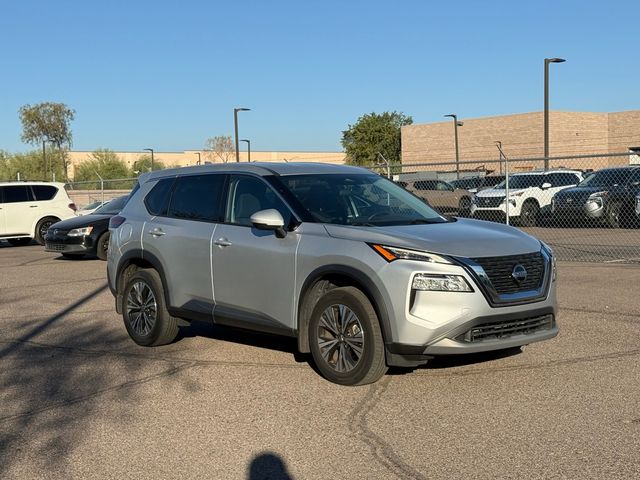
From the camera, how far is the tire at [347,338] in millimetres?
5895

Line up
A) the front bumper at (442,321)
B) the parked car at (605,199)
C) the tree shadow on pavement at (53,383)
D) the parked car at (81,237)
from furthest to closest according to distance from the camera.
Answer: the parked car at (605,199)
the parked car at (81,237)
the front bumper at (442,321)
the tree shadow on pavement at (53,383)

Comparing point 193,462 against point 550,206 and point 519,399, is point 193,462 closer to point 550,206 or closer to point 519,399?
point 519,399

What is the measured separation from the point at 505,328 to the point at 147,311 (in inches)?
142

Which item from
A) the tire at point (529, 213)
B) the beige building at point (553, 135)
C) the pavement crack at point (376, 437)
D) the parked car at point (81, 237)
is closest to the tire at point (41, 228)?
the parked car at point (81, 237)

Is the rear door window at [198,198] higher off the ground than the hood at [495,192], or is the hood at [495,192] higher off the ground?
the rear door window at [198,198]

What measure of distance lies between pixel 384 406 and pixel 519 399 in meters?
0.97

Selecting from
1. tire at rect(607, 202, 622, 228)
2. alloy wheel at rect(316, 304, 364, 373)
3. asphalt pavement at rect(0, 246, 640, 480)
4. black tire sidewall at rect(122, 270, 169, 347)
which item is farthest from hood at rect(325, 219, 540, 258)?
tire at rect(607, 202, 622, 228)

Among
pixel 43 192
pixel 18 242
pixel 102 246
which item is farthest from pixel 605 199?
pixel 18 242

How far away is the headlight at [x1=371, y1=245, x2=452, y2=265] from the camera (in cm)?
576

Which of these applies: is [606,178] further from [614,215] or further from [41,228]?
[41,228]

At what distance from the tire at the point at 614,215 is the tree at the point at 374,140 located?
65.0 meters

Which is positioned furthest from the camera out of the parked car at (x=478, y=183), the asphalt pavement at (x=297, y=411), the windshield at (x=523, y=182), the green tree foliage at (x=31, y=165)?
the green tree foliage at (x=31, y=165)

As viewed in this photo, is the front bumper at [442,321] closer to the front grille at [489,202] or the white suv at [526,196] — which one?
the white suv at [526,196]

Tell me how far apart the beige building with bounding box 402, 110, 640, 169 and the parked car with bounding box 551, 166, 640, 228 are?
32.0m
